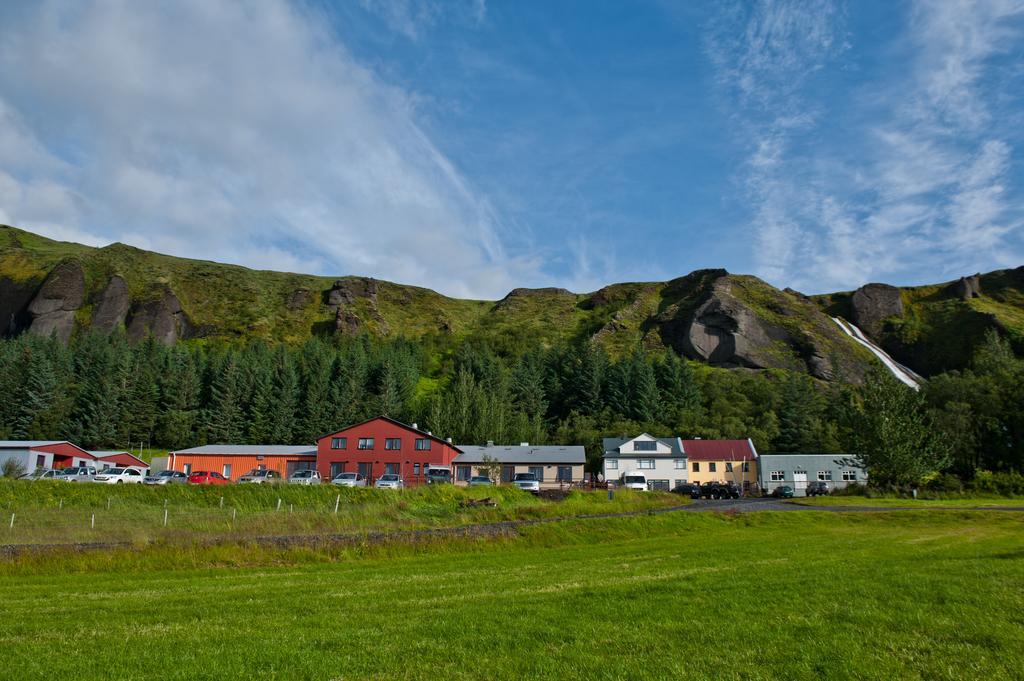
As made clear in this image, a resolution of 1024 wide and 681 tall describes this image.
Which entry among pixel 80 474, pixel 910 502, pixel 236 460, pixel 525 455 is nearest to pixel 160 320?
pixel 236 460

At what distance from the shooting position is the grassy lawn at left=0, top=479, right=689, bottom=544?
25.5 metres

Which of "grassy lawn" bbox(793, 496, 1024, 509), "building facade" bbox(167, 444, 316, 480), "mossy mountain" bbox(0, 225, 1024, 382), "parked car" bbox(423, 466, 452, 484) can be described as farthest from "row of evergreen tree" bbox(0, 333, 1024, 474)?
"mossy mountain" bbox(0, 225, 1024, 382)

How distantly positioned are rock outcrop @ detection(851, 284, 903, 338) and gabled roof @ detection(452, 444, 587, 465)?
141 meters

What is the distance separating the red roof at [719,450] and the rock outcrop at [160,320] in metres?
120

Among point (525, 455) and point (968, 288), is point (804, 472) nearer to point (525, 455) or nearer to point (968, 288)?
point (525, 455)

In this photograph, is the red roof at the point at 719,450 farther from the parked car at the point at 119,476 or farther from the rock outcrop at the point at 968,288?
the rock outcrop at the point at 968,288

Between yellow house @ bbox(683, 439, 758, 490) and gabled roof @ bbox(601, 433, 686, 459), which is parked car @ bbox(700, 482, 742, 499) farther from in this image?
yellow house @ bbox(683, 439, 758, 490)

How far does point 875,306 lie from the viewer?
18188 cm

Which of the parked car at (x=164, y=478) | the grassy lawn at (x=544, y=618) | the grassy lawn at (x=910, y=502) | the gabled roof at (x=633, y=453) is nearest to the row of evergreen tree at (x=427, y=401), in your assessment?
the gabled roof at (x=633, y=453)

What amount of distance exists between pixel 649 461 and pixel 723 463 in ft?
35.9

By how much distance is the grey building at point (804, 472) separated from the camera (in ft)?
242

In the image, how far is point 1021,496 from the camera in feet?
170

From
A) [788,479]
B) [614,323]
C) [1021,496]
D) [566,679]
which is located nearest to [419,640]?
[566,679]

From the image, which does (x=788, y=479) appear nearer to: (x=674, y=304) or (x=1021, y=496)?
(x=1021, y=496)
